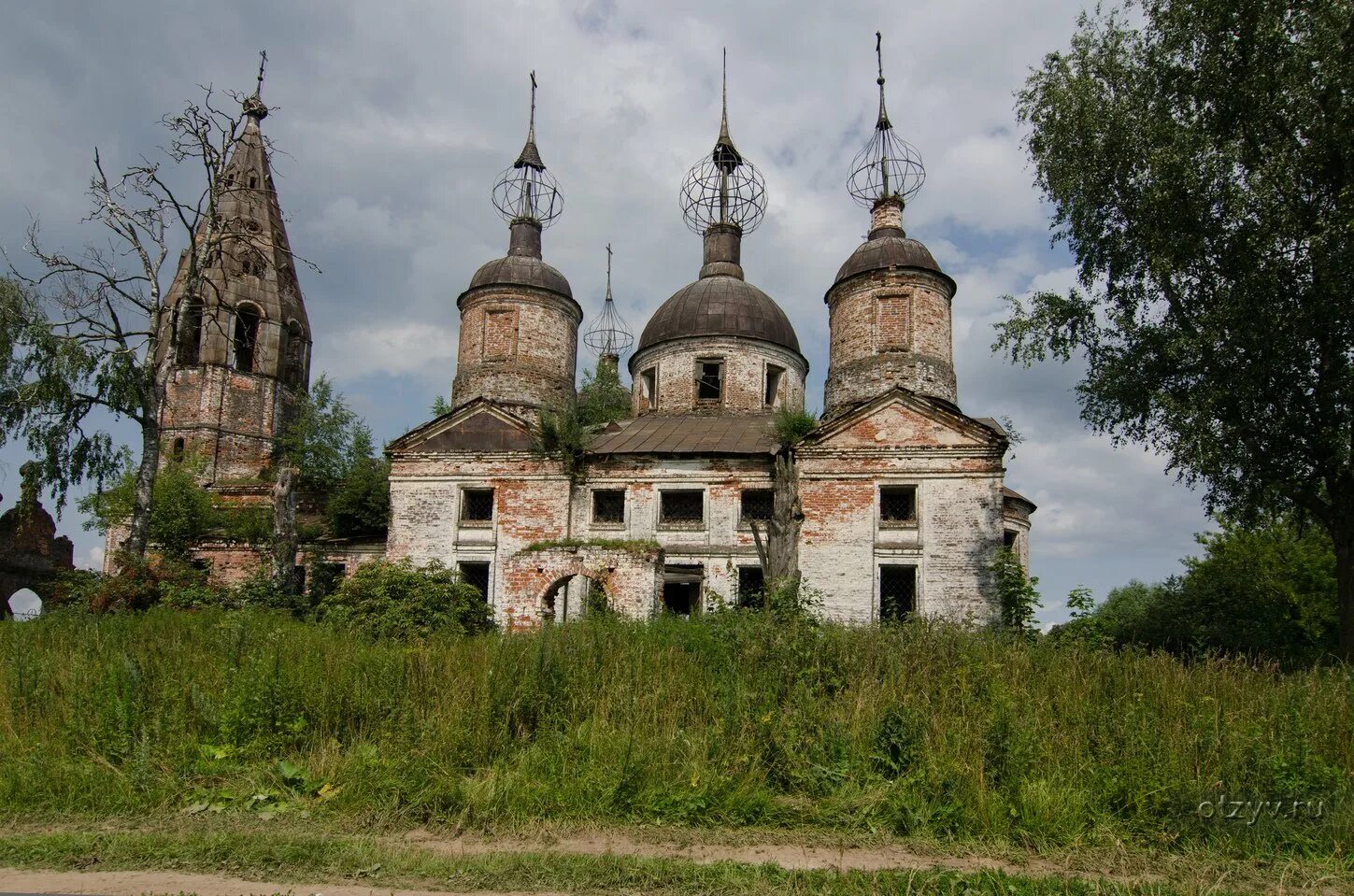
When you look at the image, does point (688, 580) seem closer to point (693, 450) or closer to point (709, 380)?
point (693, 450)

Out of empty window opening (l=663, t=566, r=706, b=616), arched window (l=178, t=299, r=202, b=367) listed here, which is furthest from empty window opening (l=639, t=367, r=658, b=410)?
arched window (l=178, t=299, r=202, b=367)

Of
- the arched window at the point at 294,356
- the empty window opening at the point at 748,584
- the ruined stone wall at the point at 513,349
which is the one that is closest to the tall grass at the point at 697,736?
the empty window opening at the point at 748,584

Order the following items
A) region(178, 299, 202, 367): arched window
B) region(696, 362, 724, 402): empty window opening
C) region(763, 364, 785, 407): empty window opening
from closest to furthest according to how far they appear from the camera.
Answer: region(696, 362, 724, 402): empty window opening → region(763, 364, 785, 407): empty window opening → region(178, 299, 202, 367): arched window

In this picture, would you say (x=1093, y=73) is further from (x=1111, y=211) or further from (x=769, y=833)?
(x=769, y=833)

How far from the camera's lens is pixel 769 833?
6598 millimetres

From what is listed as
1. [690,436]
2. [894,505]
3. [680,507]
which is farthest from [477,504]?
[894,505]

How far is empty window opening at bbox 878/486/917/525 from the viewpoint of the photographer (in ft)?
61.2

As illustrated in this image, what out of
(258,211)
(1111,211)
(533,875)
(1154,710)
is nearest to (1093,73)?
(1111,211)

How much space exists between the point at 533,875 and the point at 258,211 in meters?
28.2

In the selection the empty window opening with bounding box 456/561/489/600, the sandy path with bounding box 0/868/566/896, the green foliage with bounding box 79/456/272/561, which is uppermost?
the green foliage with bounding box 79/456/272/561

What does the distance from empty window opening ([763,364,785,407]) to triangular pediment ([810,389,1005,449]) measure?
17.9 feet

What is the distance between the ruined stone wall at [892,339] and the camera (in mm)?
20828

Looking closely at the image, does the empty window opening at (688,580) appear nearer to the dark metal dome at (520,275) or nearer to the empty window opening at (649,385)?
the empty window opening at (649,385)

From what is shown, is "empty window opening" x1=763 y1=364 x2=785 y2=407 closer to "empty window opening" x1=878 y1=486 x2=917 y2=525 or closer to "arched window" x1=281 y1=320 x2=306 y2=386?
"empty window opening" x1=878 y1=486 x2=917 y2=525
